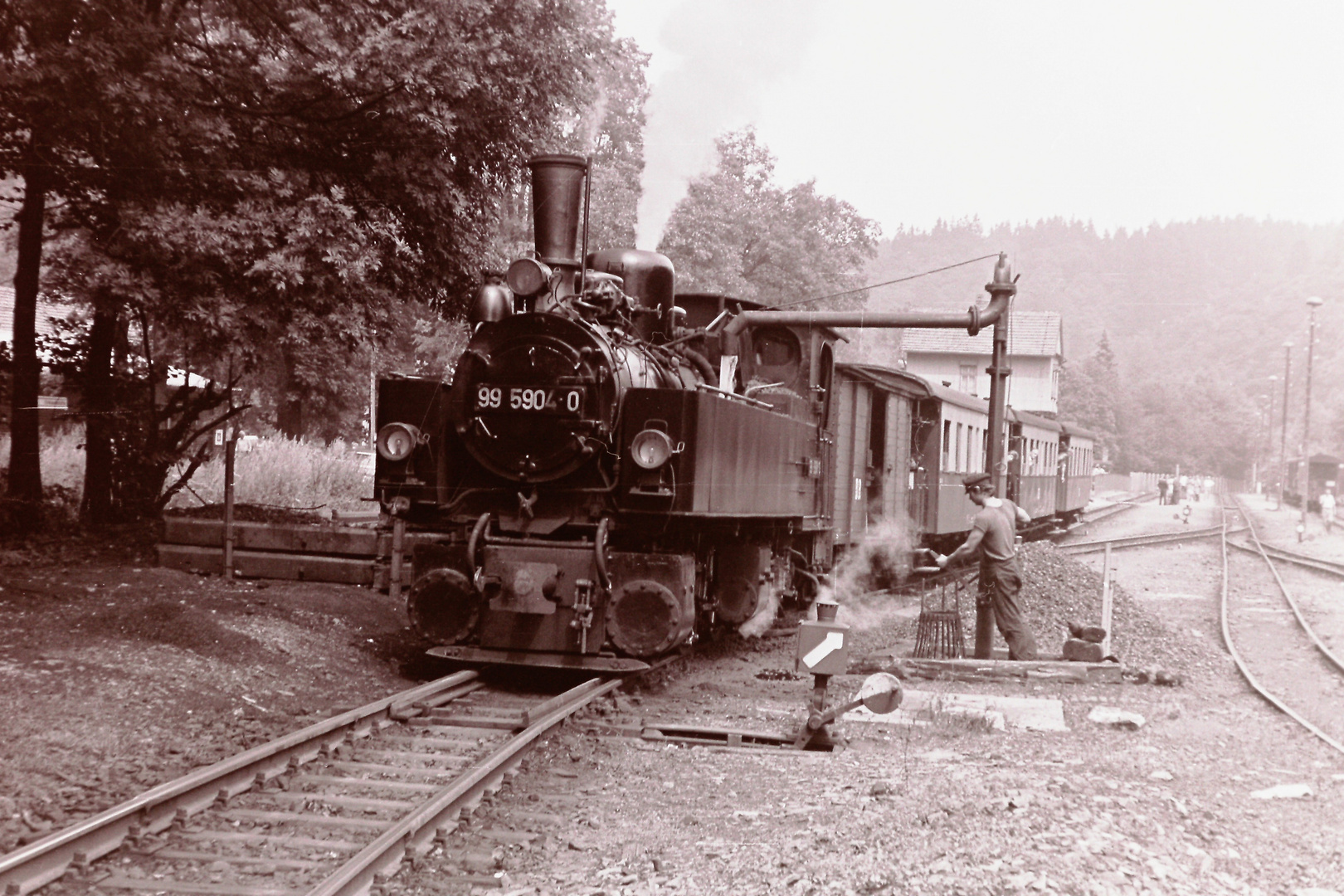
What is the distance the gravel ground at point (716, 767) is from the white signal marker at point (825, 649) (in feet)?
1.81

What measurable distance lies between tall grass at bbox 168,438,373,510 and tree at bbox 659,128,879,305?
32.2ft

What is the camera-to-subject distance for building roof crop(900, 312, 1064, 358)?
53656 mm

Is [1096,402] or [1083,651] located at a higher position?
[1096,402]

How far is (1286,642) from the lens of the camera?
44.2ft

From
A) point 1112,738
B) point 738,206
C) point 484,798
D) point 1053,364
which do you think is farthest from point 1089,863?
point 1053,364

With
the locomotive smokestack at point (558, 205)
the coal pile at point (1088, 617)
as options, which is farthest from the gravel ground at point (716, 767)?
the locomotive smokestack at point (558, 205)

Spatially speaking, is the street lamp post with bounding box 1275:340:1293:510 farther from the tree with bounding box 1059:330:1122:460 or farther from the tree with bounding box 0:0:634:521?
the tree with bounding box 0:0:634:521

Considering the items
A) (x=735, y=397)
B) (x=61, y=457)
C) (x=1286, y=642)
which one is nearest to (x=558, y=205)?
(x=735, y=397)

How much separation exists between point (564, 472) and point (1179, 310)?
8766 cm

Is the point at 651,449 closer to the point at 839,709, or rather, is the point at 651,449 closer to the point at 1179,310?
the point at 839,709

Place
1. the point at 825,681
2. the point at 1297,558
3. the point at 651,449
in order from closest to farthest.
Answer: the point at 825,681 → the point at 651,449 → the point at 1297,558

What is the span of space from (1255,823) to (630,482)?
13.3ft

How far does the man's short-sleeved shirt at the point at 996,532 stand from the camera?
1012 centimetres

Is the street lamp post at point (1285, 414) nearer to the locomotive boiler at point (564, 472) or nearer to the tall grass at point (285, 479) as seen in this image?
the tall grass at point (285, 479)
